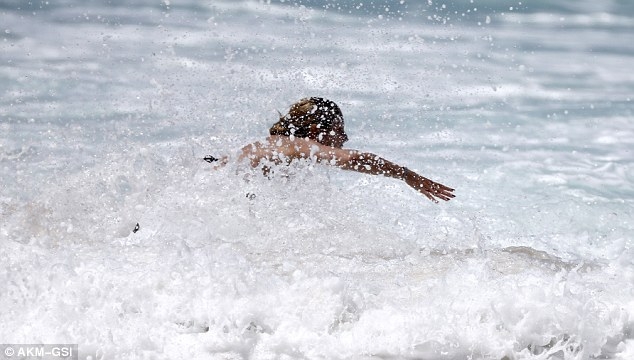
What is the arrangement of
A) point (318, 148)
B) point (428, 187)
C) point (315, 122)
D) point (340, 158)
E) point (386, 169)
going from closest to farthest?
point (428, 187) → point (386, 169) → point (340, 158) → point (318, 148) → point (315, 122)

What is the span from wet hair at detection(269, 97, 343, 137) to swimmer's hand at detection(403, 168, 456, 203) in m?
1.26

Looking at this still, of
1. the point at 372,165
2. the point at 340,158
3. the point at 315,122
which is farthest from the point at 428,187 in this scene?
the point at 315,122

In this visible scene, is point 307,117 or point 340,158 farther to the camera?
point 307,117

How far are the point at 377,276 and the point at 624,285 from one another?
1.48 m

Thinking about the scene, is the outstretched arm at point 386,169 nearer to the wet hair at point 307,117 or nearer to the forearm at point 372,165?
the forearm at point 372,165

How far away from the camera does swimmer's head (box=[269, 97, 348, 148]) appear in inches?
269

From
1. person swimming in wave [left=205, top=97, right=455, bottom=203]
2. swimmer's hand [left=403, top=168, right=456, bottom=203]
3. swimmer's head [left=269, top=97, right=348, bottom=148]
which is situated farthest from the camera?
swimmer's head [left=269, top=97, right=348, bottom=148]

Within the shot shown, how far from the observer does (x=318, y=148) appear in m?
6.41

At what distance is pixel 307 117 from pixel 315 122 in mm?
90

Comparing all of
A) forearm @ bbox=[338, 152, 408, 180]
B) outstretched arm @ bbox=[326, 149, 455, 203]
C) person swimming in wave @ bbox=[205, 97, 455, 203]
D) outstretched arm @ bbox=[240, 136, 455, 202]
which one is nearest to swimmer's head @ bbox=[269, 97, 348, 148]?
person swimming in wave @ bbox=[205, 97, 455, 203]

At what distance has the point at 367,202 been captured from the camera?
22.6 feet

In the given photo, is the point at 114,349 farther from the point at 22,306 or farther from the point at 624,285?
the point at 624,285

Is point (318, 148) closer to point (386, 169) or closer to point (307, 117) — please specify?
point (307, 117)

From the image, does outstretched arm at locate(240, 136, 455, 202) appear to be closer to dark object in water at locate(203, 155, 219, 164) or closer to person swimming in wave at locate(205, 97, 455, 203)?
person swimming in wave at locate(205, 97, 455, 203)
